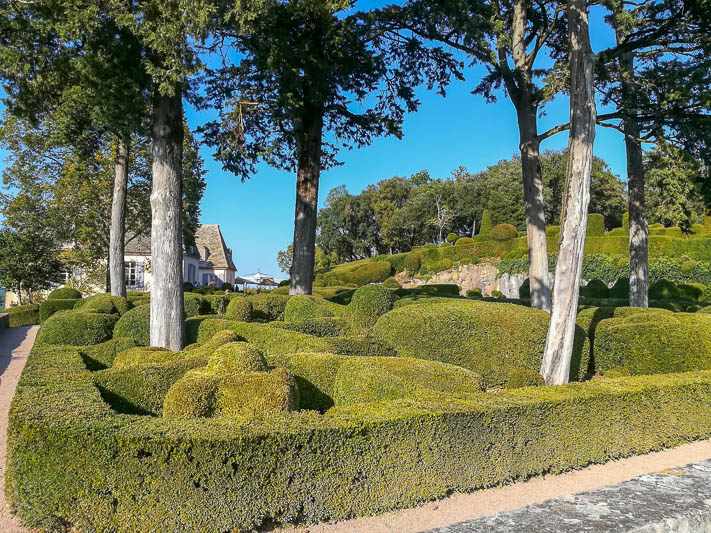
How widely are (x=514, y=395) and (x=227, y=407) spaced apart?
2770mm

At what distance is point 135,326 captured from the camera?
9820 millimetres

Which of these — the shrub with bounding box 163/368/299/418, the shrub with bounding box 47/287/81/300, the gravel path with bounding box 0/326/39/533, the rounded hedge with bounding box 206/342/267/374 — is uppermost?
the shrub with bounding box 47/287/81/300

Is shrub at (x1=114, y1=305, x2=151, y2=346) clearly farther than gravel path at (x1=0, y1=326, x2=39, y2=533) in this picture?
Yes

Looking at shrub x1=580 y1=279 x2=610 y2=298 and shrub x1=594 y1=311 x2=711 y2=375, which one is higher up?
shrub x1=580 y1=279 x2=610 y2=298

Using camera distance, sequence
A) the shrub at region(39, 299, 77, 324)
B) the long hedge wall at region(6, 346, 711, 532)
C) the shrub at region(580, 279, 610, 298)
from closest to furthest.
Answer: the long hedge wall at region(6, 346, 711, 532) → the shrub at region(39, 299, 77, 324) → the shrub at region(580, 279, 610, 298)

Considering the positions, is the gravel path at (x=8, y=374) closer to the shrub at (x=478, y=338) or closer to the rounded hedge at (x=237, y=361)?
the rounded hedge at (x=237, y=361)

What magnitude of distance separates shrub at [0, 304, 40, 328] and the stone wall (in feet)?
72.4

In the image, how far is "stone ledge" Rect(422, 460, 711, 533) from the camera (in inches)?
80.7

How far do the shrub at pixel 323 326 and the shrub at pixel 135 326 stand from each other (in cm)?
289

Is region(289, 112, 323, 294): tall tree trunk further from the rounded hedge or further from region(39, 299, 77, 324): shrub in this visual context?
region(39, 299, 77, 324): shrub

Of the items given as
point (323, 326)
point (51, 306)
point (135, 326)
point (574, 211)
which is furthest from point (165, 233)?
point (51, 306)

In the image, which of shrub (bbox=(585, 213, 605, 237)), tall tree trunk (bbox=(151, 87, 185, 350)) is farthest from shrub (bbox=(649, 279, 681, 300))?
tall tree trunk (bbox=(151, 87, 185, 350))

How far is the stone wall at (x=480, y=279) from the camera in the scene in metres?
30.7

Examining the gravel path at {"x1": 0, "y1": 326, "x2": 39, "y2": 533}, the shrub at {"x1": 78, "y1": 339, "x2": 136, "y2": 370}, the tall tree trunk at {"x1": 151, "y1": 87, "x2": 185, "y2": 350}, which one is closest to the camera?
the gravel path at {"x1": 0, "y1": 326, "x2": 39, "y2": 533}
